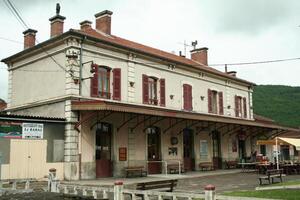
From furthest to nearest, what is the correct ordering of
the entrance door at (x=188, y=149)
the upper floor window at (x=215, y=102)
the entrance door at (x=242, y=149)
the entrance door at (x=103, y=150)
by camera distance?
the entrance door at (x=242, y=149), the upper floor window at (x=215, y=102), the entrance door at (x=188, y=149), the entrance door at (x=103, y=150)

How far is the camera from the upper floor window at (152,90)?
2070 cm

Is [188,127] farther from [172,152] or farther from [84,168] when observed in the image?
[84,168]

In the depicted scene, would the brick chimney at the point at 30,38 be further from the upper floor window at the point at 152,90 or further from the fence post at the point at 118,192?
the fence post at the point at 118,192

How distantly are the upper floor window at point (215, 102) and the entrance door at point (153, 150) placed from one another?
19.1 feet

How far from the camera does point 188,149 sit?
2330 cm

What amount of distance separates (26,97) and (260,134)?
17.4 m

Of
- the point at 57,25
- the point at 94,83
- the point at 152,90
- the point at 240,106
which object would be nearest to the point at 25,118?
the point at 94,83

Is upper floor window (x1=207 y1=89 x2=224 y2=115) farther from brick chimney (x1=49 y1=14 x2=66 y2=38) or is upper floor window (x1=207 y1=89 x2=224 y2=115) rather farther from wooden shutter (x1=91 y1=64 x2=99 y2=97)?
brick chimney (x1=49 y1=14 x2=66 y2=38)

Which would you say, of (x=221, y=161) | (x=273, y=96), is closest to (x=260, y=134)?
(x=221, y=161)

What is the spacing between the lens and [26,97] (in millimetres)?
19891

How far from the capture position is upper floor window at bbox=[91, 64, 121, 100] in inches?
714

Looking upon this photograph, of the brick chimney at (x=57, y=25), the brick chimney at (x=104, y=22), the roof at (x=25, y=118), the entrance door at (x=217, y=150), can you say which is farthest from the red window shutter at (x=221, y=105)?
the roof at (x=25, y=118)

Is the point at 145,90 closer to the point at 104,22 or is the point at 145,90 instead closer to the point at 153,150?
the point at 153,150

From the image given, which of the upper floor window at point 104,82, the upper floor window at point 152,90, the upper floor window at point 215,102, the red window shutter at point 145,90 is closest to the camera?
the upper floor window at point 104,82
